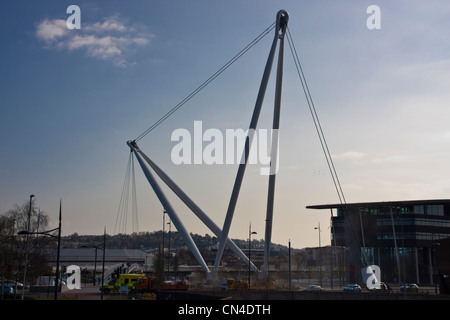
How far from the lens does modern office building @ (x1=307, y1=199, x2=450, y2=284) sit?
272ft

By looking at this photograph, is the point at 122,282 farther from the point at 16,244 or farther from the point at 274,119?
the point at 274,119

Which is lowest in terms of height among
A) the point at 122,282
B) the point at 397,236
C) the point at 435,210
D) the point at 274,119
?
the point at 122,282

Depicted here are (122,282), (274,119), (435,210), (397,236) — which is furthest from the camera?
(435,210)

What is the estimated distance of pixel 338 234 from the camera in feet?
303

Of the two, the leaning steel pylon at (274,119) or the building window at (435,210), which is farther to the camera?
the building window at (435,210)

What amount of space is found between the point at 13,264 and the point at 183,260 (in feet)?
437

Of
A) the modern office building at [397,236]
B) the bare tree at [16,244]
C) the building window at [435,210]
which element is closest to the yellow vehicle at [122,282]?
the bare tree at [16,244]

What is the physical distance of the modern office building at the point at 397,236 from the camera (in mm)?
82812

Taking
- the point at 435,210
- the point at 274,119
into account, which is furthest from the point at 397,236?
the point at 274,119

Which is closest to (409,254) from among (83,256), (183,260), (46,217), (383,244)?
(383,244)

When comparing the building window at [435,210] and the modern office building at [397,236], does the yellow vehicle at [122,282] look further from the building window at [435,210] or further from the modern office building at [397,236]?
the building window at [435,210]

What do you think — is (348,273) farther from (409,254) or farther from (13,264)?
(13,264)

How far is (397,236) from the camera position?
274 feet
